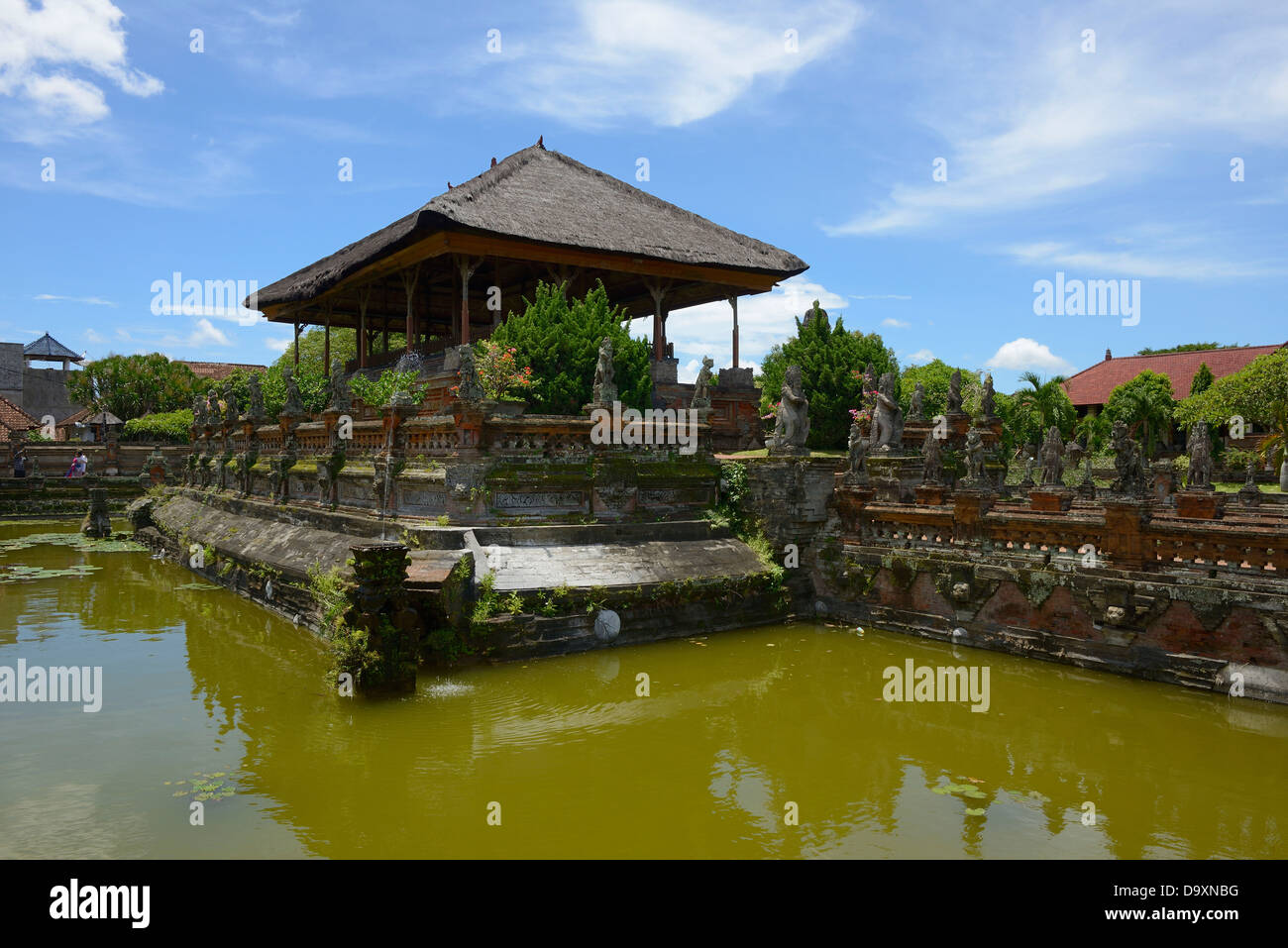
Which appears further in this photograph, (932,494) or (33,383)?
(33,383)

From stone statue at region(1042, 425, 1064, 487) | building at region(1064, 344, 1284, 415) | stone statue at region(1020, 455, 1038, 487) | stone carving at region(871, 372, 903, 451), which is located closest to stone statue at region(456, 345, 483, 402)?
stone carving at region(871, 372, 903, 451)

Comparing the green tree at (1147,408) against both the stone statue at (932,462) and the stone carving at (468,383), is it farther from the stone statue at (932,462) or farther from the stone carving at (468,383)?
the stone carving at (468,383)

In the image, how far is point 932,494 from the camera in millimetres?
13250

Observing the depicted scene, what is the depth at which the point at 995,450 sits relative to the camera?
16766mm

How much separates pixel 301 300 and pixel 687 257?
13.0m

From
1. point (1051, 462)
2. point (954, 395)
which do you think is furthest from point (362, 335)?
point (1051, 462)

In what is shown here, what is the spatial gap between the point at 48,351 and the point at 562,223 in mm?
56654

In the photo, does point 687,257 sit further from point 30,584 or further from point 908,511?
point 30,584

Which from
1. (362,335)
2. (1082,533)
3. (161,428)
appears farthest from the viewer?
(161,428)

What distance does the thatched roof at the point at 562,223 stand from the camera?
19734mm

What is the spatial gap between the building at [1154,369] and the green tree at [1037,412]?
8.43m

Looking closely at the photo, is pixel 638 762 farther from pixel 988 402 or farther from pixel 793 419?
pixel 988 402

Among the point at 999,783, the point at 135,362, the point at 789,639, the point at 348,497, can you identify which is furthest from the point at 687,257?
the point at 135,362

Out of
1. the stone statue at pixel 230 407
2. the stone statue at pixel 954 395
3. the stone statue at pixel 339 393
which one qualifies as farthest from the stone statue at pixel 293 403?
the stone statue at pixel 954 395
